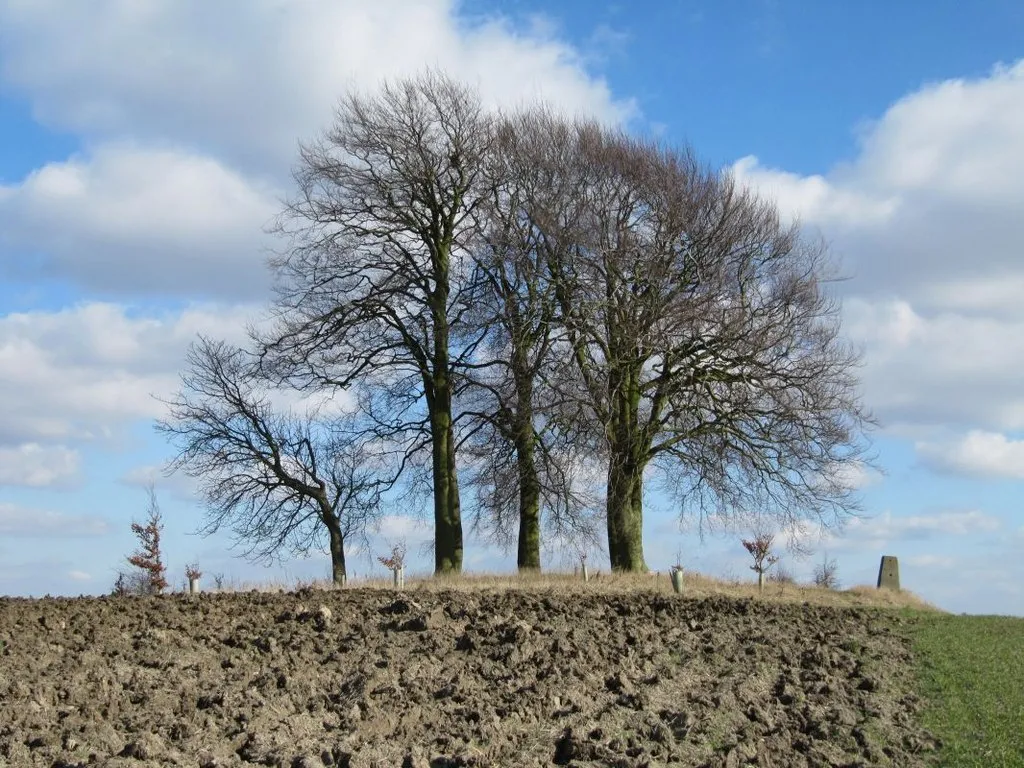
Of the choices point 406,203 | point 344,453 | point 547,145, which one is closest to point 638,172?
point 547,145

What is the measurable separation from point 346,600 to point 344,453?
1002 centimetres

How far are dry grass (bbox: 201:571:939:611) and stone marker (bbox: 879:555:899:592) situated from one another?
492 mm

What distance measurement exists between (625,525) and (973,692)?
12529mm

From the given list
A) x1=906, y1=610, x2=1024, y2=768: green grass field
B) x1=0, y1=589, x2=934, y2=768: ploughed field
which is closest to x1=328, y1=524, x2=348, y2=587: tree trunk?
x1=0, y1=589, x2=934, y2=768: ploughed field

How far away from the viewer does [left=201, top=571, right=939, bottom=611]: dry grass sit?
1875 cm

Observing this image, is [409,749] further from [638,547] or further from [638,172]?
[638,172]

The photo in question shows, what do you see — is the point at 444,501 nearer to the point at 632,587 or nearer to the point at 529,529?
the point at 529,529

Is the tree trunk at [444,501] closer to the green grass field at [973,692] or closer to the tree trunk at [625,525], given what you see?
the tree trunk at [625,525]

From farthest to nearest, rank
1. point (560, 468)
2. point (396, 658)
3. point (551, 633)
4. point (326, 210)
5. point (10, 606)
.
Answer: point (326, 210) < point (560, 468) < point (10, 606) < point (551, 633) < point (396, 658)

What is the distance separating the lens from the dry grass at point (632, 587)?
61.5 feet

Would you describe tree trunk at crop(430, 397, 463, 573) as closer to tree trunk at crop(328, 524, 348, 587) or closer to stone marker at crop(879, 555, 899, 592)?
tree trunk at crop(328, 524, 348, 587)

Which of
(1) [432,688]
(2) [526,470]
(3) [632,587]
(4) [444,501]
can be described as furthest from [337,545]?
(1) [432,688]

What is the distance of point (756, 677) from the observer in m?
11.5

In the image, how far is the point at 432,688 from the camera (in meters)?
10.3
